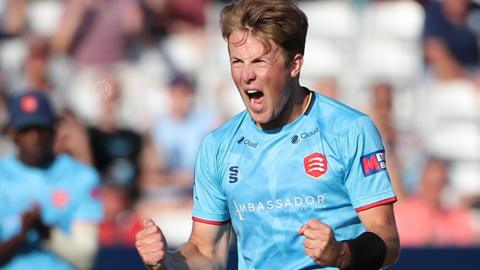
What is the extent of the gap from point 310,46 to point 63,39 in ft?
8.09

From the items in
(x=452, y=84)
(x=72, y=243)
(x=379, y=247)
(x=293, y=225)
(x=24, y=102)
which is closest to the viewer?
(x=379, y=247)

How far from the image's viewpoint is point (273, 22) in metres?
4.41

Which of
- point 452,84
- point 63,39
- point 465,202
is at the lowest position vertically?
point 465,202

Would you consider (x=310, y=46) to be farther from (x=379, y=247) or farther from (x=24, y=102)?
(x=379, y=247)

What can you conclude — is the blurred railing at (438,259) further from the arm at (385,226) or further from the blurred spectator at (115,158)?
the arm at (385,226)

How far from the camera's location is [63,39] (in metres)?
10.8

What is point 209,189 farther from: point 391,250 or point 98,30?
point 98,30

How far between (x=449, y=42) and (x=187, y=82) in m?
2.55

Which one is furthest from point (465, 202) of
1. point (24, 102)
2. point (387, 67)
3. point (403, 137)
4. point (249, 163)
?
point (249, 163)

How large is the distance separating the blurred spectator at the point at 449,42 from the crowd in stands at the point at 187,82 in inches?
0.5

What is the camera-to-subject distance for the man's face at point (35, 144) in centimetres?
736

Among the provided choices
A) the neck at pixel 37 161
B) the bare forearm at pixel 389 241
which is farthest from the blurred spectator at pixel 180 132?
the bare forearm at pixel 389 241

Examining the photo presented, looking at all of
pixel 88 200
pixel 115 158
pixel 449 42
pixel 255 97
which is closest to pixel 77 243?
pixel 88 200

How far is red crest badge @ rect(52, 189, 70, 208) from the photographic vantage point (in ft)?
24.0
